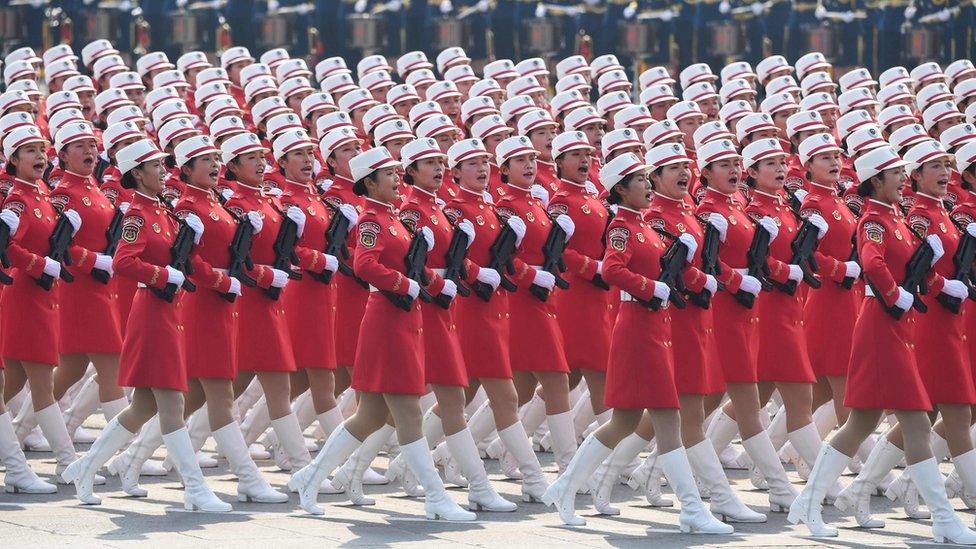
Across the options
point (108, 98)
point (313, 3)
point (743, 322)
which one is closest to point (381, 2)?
point (313, 3)

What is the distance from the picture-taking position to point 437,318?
40.3ft

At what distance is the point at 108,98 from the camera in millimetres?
16578

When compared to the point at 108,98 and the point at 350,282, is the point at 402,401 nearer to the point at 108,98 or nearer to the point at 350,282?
the point at 350,282

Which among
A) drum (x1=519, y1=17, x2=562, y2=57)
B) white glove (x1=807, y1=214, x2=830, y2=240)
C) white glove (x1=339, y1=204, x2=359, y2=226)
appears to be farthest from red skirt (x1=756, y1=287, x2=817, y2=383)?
drum (x1=519, y1=17, x2=562, y2=57)

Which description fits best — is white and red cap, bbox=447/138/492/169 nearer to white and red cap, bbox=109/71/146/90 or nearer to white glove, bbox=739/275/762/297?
white glove, bbox=739/275/762/297

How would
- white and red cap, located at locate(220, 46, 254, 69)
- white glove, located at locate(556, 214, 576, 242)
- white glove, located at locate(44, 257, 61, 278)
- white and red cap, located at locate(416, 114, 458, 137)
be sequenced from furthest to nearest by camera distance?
white and red cap, located at locate(220, 46, 254, 69) → white and red cap, located at locate(416, 114, 458, 137) → white glove, located at locate(556, 214, 576, 242) → white glove, located at locate(44, 257, 61, 278)

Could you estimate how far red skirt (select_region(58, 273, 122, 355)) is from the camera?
13531 mm

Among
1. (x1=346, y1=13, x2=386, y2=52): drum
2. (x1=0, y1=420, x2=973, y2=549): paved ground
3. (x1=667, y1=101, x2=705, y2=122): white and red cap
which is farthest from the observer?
(x1=346, y1=13, x2=386, y2=52): drum

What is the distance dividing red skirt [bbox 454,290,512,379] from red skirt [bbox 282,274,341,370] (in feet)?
3.29

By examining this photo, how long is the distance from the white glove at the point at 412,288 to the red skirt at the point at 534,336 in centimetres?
131

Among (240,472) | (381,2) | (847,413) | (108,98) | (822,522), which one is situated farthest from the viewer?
(381,2)

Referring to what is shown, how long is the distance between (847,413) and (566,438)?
159 centimetres

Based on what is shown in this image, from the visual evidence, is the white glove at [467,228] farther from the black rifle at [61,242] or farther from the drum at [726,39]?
the drum at [726,39]

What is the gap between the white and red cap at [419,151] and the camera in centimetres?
1252
